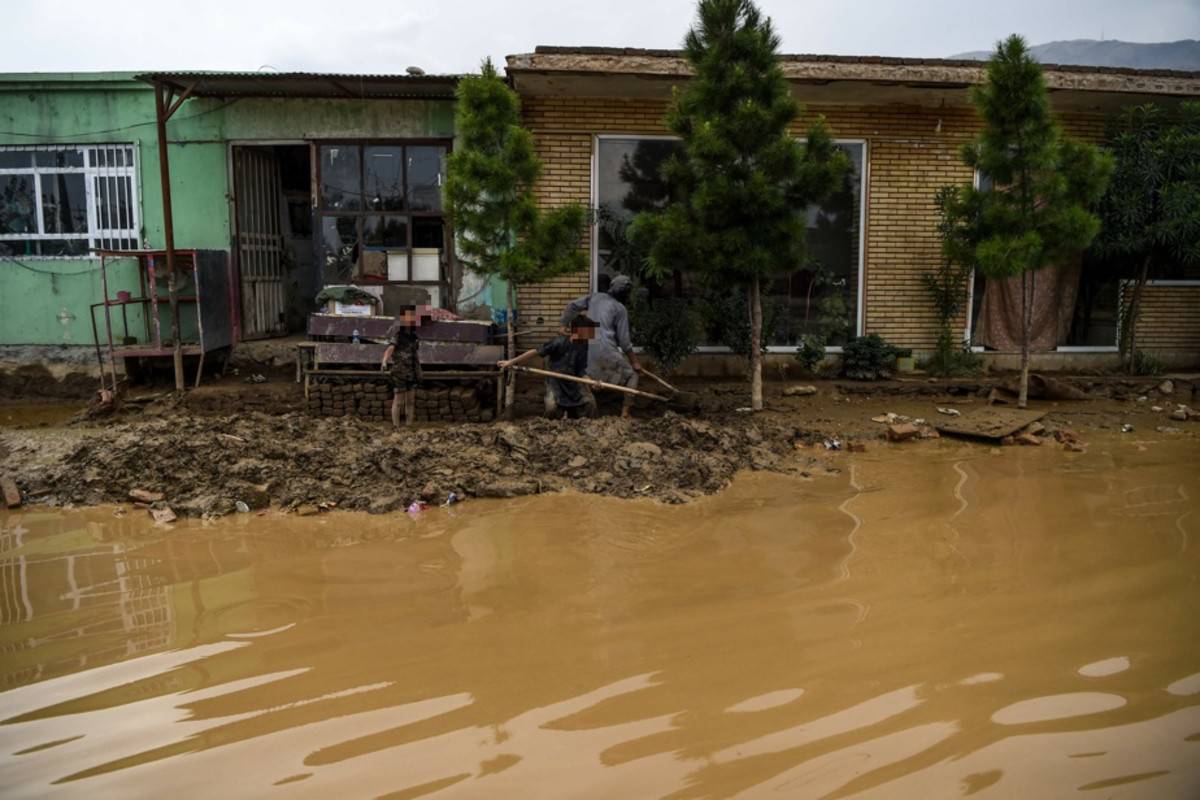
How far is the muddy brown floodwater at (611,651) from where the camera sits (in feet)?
10.5

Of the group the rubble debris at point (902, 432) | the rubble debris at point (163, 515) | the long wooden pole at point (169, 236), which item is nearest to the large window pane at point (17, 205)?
the long wooden pole at point (169, 236)

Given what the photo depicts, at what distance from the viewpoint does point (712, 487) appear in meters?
6.80

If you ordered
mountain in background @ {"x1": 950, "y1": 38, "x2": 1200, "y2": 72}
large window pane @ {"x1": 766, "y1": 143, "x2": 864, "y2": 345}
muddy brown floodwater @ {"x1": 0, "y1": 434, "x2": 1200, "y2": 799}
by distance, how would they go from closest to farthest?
muddy brown floodwater @ {"x1": 0, "y1": 434, "x2": 1200, "y2": 799}, large window pane @ {"x1": 766, "y1": 143, "x2": 864, "y2": 345}, mountain in background @ {"x1": 950, "y1": 38, "x2": 1200, "y2": 72}

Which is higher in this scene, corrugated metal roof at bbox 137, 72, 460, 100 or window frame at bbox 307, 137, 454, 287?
corrugated metal roof at bbox 137, 72, 460, 100

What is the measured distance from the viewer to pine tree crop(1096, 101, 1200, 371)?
34.5 feet

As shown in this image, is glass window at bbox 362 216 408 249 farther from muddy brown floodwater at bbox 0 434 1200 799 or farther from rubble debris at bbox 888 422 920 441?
rubble debris at bbox 888 422 920 441

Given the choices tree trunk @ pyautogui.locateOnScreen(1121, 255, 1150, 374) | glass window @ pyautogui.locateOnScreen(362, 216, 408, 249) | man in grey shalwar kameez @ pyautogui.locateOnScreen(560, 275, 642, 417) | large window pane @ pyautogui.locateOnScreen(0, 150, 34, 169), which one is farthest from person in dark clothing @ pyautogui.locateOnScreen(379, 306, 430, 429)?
tree trunk @ pyautogui.locateOnScreen(1121, 255, 1150, 374)

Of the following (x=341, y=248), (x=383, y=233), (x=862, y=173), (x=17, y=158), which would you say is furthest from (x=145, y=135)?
(x=862, y=173)

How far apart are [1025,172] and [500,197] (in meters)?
5.47

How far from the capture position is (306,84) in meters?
10.4

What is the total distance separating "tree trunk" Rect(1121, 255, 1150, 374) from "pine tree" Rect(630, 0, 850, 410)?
16.9 ft

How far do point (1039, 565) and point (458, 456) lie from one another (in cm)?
416

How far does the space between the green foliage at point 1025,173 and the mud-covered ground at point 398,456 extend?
1.83 m

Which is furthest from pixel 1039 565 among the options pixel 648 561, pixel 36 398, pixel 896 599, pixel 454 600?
pixel 36 398
